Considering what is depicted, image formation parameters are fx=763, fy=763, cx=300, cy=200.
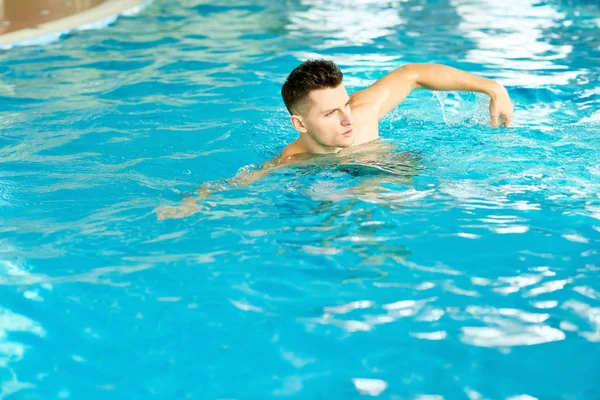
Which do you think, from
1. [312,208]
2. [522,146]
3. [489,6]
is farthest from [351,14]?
[312,208]

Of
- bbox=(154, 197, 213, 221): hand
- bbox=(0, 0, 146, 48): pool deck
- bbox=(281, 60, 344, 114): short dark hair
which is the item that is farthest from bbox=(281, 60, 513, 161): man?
bbox=(0, 0, 146, 48): pool deck

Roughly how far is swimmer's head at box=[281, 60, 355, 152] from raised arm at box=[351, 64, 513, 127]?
0.61 m

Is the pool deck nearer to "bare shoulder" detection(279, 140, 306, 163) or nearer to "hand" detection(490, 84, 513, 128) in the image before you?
"bare shoulder" detection(279, 140, 306, 163)

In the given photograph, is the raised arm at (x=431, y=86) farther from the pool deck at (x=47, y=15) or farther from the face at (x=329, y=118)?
the pool deck at (x=47, y=15)

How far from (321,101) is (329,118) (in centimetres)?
11

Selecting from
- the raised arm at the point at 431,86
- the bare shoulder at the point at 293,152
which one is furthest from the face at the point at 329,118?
the raised arm at the point at 431,86

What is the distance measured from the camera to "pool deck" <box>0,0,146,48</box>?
32.7ft

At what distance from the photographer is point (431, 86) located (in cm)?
509

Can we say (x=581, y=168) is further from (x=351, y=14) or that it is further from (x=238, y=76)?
(x=351, y=14)

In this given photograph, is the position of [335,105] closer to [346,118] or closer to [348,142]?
[346,118]

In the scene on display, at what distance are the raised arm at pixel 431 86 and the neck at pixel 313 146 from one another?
1.43ft

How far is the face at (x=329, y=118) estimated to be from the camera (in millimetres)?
4312

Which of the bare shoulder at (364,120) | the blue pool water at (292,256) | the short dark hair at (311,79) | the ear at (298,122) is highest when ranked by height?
the short dark hair at (311,79)

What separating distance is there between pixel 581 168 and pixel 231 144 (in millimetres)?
2462
